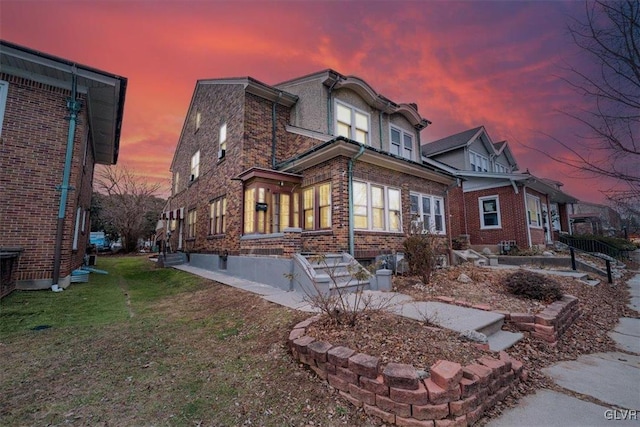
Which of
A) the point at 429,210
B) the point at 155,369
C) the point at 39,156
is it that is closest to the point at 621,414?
the point at 155,369

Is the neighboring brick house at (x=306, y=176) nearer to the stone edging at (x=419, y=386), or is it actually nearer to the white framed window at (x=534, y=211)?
the stone edging at (x=419, y=386)

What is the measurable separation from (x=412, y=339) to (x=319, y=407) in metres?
1.38

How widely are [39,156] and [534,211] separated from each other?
2120 cm

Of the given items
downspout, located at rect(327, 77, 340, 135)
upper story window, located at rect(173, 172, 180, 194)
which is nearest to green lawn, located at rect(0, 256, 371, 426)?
downspout, located at rect(327, 77, 340, 135)

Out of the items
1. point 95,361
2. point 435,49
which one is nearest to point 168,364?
point 95,361

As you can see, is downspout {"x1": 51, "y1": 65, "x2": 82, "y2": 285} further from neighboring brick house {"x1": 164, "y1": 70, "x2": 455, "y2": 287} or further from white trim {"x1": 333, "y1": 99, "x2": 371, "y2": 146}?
white trim {"x1": 333, "y1": 99, "x2": 371, "y2": 146}

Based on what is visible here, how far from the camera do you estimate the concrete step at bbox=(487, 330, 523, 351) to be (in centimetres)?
364

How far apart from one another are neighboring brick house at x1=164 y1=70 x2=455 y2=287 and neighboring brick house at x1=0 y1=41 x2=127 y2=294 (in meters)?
4.72

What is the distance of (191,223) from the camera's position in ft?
52.3

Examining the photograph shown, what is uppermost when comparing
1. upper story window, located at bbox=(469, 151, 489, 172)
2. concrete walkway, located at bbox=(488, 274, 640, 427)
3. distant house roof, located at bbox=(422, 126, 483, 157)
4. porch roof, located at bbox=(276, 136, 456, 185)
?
distant house roof, located at bbox=(422, 126, 483, 157)

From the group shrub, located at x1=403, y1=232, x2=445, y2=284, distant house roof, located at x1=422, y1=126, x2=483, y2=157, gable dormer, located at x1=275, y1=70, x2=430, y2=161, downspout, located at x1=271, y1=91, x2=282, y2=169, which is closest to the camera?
shrub, located at x1=403, y1=232, x2=445, y2=284

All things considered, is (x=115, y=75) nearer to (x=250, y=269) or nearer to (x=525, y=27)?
(x=250, y=269)

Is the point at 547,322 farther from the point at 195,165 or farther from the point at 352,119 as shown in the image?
the point at 195,165

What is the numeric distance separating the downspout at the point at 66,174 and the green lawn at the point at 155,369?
3.55ft
